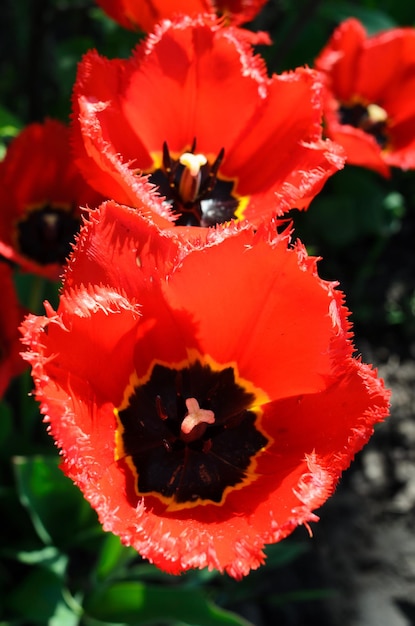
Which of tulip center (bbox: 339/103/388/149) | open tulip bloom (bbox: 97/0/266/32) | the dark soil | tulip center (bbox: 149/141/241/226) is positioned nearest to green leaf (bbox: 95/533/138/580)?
tulip center (bbox: 149/141/241/226)

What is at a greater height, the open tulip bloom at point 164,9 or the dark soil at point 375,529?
the open tulip bloom at point 164,9

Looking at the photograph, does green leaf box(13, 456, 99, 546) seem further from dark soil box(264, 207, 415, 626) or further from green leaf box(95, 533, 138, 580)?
dark soil box(264, 207, 415, 626)

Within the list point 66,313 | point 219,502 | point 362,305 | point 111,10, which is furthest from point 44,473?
point 362,305

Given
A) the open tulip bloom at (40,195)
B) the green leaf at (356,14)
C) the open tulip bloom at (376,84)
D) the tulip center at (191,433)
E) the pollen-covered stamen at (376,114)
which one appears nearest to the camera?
the tulip center at (191,433)

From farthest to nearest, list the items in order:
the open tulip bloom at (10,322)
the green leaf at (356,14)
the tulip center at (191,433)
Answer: the green leaf at (356,14), the open tulip bloom at (10,322), the tulip center at (191,433)

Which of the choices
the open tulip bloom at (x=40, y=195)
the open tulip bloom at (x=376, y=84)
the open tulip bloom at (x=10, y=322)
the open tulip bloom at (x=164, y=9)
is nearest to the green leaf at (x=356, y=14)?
the open tulip bloom at (x=376, y=84)

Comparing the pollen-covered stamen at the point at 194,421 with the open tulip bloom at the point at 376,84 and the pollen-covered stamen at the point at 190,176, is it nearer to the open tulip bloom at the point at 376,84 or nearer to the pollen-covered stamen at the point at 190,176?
the pollen-covered stamen at the point at 190,176

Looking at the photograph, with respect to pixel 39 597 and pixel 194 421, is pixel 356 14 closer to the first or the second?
pixel 194 421

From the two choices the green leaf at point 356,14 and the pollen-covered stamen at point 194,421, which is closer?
the pollen-covered stamen at point 194,421
